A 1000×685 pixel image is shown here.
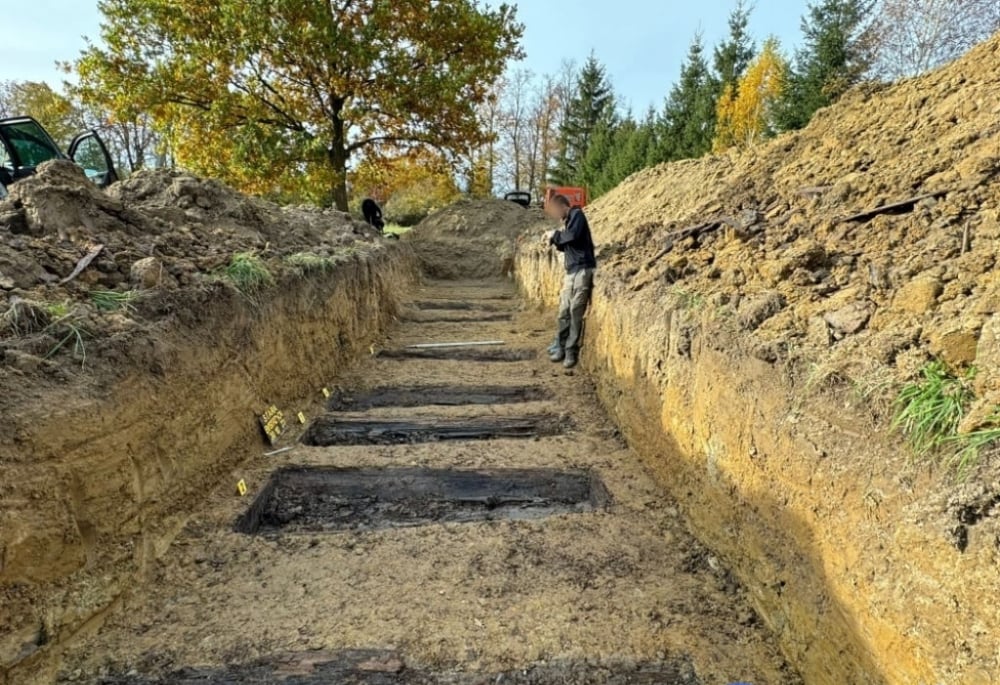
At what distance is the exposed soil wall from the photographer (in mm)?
1511

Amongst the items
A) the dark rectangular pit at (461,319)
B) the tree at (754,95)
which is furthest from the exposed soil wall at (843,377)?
the tree at (754,95)

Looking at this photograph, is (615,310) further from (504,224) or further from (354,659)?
(504,224)

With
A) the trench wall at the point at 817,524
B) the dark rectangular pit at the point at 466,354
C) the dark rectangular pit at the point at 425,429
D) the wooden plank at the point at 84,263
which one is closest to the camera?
the trench wall at the point at 817,524

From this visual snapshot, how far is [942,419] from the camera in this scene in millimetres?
1604

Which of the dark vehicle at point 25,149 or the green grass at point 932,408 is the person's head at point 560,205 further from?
the dark vehicle at point 25,149

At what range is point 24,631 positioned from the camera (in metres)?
2.02

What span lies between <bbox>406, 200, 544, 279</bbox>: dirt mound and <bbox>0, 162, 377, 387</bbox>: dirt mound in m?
8.93

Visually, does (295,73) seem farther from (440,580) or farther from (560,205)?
(440,580)

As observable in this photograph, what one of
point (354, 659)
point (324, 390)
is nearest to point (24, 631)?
point (354, 659)

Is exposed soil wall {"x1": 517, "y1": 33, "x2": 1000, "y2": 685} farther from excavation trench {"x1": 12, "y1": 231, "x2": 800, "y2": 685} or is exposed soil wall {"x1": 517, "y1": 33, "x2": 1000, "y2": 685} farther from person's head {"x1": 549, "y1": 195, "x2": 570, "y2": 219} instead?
person's head {"x1": 549, "y1": 195, "x2": 570, "y2": 219}

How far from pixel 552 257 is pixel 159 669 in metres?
6.92

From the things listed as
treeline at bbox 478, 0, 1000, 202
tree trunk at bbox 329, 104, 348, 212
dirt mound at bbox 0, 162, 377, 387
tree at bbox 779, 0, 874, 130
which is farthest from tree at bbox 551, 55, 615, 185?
dirt mound at bbox 0, 162, 377, 387

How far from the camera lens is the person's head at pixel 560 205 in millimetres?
5777

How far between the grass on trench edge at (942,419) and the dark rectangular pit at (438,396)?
11.6 feet
